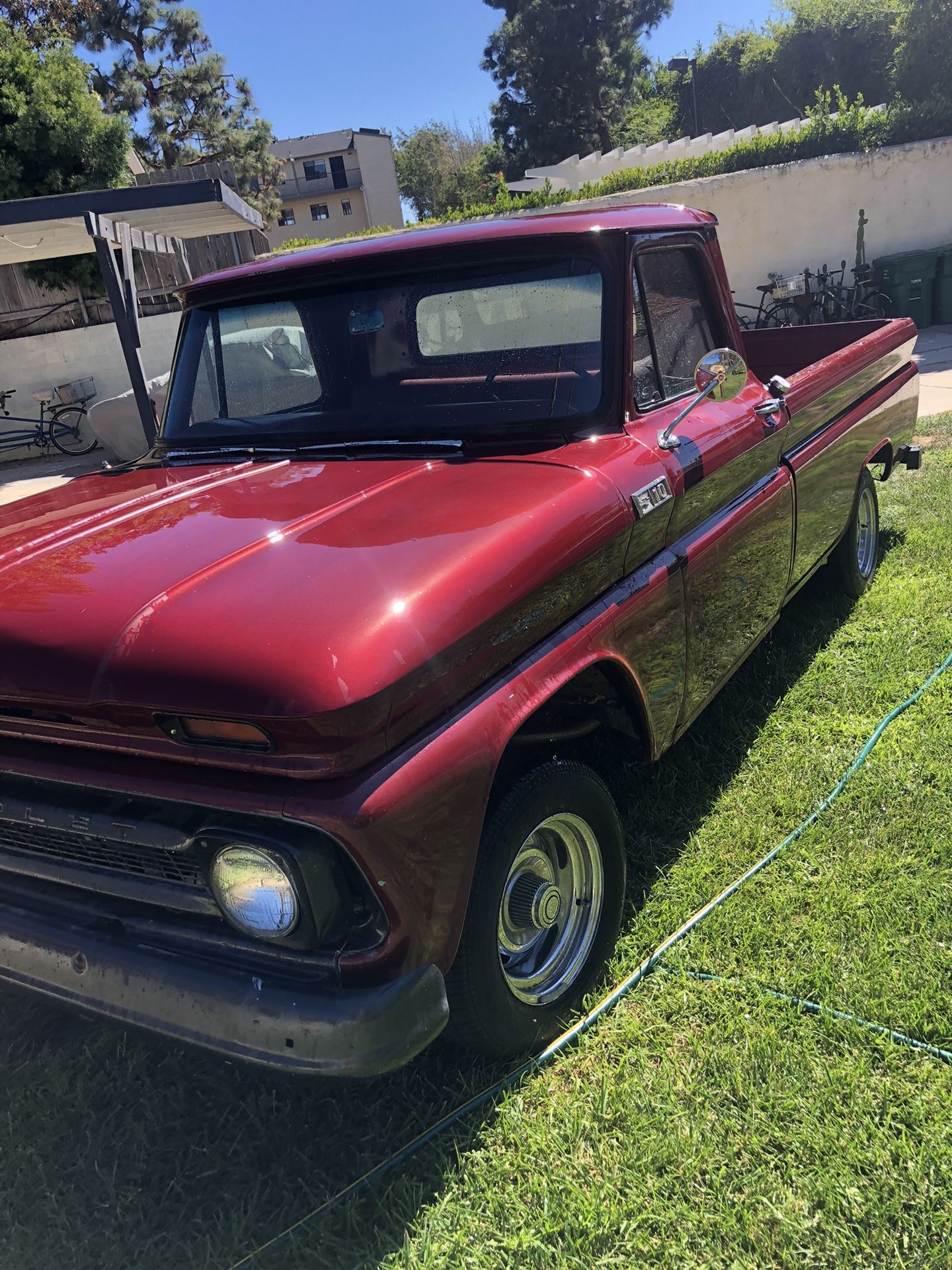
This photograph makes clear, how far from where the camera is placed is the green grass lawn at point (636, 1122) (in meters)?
1.83

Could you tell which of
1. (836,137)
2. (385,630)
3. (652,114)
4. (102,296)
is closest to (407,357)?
(385,630)

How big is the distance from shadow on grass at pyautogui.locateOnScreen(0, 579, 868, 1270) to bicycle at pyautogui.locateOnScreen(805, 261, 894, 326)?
12771 mm

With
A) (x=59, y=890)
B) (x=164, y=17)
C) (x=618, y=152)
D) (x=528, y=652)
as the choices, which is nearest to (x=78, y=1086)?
(x=59, y=890)

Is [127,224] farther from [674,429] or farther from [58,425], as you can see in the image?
[674,429]

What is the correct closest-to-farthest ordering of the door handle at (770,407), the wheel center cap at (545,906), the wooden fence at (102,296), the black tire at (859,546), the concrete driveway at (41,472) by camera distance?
1. the wheel center cap at (545,906)
2. the door handle at (770,407)
3. the black tire at (859,546)
4. the concrete driveway at (41,472)
5. the wooden fence at (102,296)

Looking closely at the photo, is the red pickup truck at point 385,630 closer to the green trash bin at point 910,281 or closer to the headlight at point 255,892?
the headlight at point 255,892

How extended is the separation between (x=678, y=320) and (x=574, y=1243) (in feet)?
8.75

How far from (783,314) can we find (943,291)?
2.30m

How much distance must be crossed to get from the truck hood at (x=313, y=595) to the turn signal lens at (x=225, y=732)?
3 centimetres

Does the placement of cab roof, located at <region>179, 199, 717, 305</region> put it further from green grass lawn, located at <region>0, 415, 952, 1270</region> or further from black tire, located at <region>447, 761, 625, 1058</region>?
green grass lawn, located at <region>0, 415, 952, 1270</region>

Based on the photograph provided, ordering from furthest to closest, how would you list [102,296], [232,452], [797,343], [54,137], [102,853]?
1. [102,296]
2. [54,137]
3. [797,343]
4. [232,452]
5. [102,853]

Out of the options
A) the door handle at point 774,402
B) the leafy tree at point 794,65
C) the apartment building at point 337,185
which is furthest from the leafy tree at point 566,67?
the door handle at point 774,402

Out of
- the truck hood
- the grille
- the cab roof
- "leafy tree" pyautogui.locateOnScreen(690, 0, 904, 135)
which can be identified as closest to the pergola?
the cab roof

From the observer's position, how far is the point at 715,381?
9.03ft
